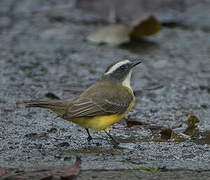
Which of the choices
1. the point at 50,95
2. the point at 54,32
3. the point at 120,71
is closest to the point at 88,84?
the point at 50,95

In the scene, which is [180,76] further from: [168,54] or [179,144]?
[179,144]

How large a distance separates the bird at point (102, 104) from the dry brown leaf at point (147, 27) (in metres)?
2.63

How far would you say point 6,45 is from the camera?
8.65 meters

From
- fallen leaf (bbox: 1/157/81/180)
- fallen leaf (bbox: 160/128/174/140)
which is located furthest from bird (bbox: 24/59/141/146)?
fallen leaf (bbox: 1/157/81/180)

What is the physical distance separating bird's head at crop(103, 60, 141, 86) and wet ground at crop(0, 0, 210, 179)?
0.49 meters

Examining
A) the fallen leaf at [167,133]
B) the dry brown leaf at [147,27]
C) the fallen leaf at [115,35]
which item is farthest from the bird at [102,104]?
the fallen leaf at [115,35]

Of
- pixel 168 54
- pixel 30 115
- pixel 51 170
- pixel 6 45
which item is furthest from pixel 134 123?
pixel 6 45

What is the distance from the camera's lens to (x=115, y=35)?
28.7ft

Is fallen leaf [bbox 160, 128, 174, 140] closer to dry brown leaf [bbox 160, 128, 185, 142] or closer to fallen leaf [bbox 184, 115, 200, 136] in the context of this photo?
dry brown leaf [bbox 160, 128, 185, 142]

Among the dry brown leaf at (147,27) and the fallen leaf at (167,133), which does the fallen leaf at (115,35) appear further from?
the fallen leaf at (167,133)

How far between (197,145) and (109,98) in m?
1.17

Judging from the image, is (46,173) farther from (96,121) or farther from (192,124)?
(192,124)

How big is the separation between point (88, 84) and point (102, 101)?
183 centimetres

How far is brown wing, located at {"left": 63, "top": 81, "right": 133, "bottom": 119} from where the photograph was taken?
4938mm
